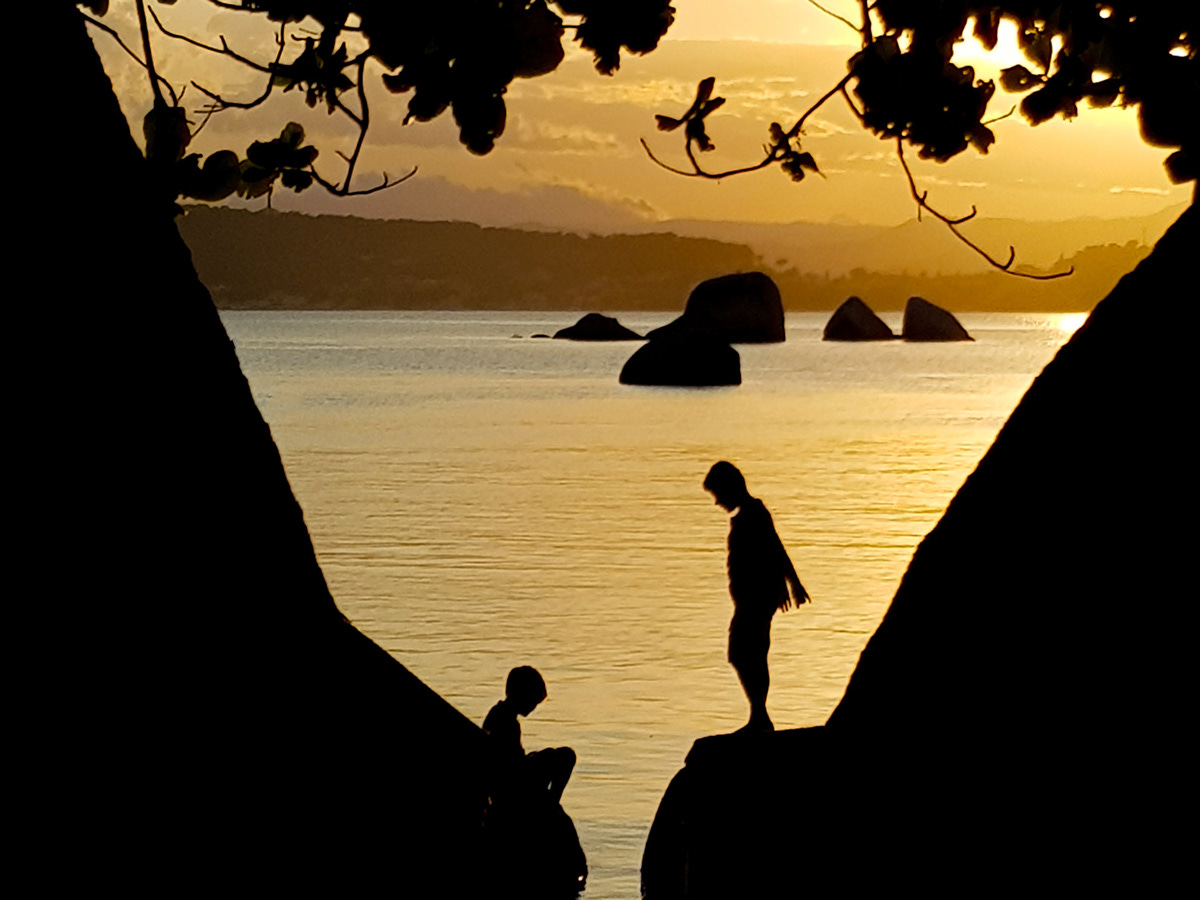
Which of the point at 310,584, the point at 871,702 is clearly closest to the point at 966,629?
the point at 871,702

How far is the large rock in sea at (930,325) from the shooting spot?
154012 millimetres

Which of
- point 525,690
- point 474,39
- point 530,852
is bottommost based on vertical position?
point 530,852

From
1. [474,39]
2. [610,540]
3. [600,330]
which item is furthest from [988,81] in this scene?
[600,330]

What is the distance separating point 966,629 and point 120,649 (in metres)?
1.23

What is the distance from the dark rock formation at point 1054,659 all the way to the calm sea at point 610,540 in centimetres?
15

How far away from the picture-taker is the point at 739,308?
10962 centimetres

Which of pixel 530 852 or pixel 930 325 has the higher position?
pixel 530 852

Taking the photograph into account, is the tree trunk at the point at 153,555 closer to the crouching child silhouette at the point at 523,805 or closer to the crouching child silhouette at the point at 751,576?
the crouching child silhouette at the point at 523,805

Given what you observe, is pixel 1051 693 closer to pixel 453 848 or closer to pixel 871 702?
pixel 871 702

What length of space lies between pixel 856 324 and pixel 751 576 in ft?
476

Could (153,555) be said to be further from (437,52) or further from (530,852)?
(530,852)

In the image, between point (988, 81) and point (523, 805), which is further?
point (523, 805)

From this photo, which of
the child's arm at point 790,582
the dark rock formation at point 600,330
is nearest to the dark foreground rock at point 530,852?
the child's arm at point 790,582

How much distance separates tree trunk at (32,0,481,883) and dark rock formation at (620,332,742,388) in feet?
216
